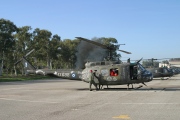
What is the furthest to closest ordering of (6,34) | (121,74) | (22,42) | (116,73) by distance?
(22,42), (6,34), (116,73), (121,74)

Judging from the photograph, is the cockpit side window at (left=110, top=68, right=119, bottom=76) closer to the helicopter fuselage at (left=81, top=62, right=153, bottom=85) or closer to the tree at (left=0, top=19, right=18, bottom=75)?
the helicopter fuselage at (left=81, top=62, right=153, bottom=85)

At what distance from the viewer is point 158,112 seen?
10.4 meters

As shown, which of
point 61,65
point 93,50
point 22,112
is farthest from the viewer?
point 61,65

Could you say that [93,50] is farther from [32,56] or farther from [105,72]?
[32,56]

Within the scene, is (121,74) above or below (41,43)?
below

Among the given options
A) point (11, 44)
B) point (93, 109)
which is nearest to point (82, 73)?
point (93, 109)

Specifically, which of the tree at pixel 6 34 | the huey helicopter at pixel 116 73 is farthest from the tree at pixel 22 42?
the huey helicopter at pixel 116 73

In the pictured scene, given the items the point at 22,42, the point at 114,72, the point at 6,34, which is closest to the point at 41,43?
the point at 22,42

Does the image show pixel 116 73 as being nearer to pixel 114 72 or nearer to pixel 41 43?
pixel 114 72

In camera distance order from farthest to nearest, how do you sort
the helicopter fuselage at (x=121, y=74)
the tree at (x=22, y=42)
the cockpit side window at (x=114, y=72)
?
the tree at (x=22, y=42), the cockpit side window at (x=114, y=72), the helicopter fuselage at (x=121, y=74)

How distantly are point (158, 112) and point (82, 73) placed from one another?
12.9m

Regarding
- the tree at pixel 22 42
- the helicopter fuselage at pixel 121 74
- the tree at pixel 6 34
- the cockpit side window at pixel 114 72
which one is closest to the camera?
the helicopter fuselage at pixel 121 74

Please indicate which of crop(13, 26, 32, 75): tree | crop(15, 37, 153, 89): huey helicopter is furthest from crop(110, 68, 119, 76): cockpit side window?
crop(13, 26, 32, 75): tree

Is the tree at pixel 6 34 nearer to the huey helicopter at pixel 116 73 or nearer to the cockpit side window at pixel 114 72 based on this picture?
the huey helicopter at pixel 116 73
